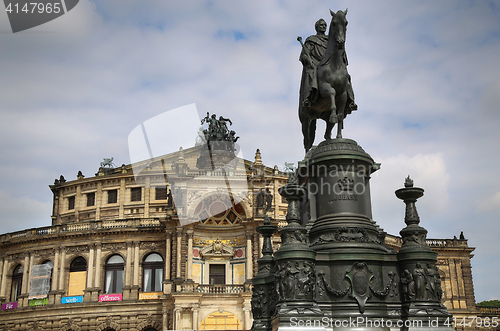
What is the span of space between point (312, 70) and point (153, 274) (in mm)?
40778

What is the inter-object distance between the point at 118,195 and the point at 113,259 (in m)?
9.72

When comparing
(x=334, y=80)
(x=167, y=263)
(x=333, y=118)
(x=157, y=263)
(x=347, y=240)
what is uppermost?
(x=157, y=263)

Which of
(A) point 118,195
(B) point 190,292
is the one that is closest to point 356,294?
(B) point 190,292

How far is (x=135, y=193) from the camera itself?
57.9m

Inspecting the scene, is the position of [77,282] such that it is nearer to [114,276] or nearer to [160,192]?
[114,276]

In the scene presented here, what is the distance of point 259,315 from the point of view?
11477 mm

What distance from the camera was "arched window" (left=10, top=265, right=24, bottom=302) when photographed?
52.7 meters

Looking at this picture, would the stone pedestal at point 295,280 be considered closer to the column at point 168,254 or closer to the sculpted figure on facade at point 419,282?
the sculpted figure on facade at point 419,282

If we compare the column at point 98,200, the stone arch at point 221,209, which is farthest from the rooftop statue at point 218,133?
the column at point 98,200

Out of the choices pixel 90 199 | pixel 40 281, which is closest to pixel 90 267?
pixel 40 281

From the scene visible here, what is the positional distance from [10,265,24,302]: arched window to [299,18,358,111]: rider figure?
161ft

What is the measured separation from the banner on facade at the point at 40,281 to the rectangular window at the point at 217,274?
1659 centimetres

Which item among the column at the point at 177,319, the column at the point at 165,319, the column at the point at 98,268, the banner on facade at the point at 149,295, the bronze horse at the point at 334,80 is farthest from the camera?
the column at the point at 98,268

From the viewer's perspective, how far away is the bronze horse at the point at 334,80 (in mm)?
11461
